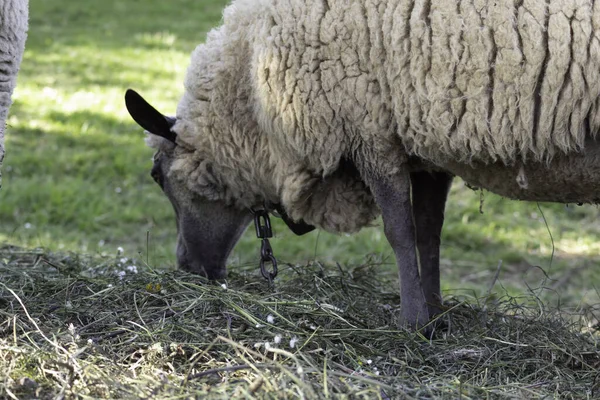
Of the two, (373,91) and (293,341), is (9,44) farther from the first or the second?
(293,341)

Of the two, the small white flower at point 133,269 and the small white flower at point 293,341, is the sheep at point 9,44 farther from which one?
the small white flower at point 293,341

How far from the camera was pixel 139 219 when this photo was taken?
7484 mm

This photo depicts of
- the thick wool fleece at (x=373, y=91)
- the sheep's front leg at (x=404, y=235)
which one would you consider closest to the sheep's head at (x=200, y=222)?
the thick wool fleece at (x=373, y=91)

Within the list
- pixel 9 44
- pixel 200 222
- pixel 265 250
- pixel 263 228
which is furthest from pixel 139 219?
pixel 9 44

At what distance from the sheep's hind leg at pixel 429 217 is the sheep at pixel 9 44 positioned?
7.19ft

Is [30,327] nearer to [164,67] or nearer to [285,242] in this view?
[285,242]

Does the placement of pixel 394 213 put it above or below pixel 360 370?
above

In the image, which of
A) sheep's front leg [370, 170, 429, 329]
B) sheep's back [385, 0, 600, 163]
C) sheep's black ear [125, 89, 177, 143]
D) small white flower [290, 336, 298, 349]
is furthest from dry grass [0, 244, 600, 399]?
sheep's back [385, 0, 600, 163]

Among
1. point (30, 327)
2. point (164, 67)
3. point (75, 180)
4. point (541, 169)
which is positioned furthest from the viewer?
point (164, 67)

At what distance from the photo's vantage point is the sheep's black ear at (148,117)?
4.60m

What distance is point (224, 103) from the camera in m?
4.53

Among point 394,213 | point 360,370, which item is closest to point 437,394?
point 360,370

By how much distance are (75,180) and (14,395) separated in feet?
17.6

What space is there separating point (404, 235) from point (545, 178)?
0.73 m
